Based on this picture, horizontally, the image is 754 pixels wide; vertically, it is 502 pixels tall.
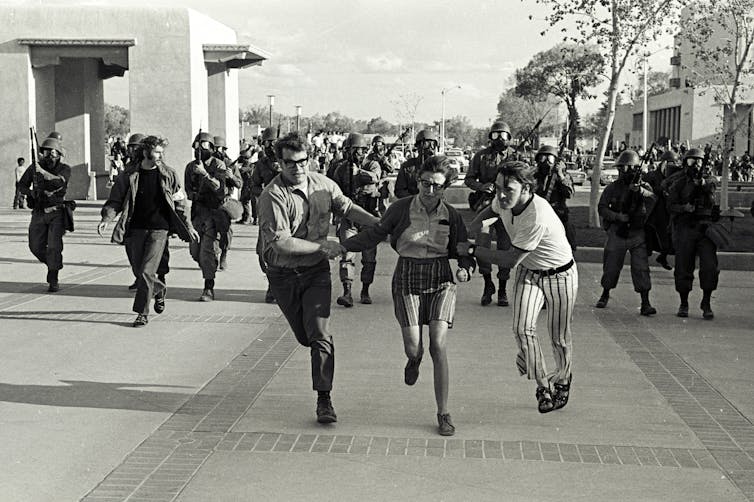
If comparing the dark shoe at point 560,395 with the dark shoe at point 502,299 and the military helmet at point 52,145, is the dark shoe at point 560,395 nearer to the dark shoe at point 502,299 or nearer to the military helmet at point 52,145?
the dark shoe at point 502,299

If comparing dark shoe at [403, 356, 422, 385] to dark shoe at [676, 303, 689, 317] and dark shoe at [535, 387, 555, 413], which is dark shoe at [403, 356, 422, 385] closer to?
dark shoe at [535, 387, 555, 413]

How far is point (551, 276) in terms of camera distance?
6961 mm

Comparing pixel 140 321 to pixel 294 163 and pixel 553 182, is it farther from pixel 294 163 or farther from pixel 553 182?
pixel 553 182

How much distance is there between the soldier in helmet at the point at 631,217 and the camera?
11.3m

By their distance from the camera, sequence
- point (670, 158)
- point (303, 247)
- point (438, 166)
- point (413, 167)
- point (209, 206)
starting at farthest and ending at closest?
point (670, 158) < point (209, 206) < point (413, 167) < point (438, 166) < point (303, 247)

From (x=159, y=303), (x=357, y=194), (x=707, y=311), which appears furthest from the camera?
(x=357, y=194)

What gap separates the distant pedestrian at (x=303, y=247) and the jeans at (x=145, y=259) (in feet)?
11.6

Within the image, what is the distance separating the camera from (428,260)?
21.7 feet

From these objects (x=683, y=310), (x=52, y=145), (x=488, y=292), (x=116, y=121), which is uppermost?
(x=116, y=121)

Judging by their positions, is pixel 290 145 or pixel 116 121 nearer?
pixel 290 145

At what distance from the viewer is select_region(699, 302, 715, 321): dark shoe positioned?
1115 cm

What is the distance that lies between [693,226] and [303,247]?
5998 millimetres

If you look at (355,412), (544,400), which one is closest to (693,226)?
(544,400)

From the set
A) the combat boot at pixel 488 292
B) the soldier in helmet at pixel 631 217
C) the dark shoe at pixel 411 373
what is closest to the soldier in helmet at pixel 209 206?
the combat boot at pixel 488 292
